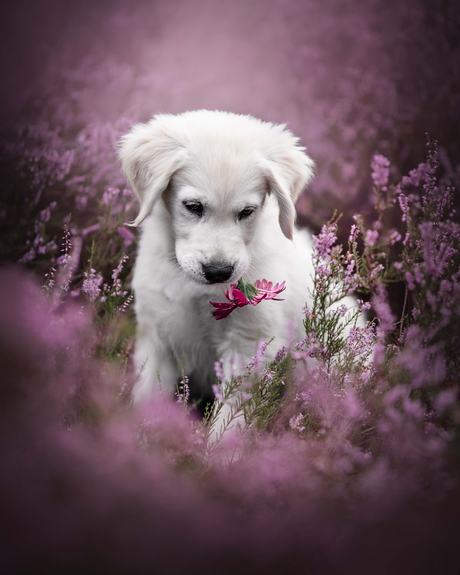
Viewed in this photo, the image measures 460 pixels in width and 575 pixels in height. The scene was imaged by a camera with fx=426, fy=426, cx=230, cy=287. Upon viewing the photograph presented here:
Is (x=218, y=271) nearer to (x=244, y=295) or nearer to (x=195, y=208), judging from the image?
(x=244, y=295)

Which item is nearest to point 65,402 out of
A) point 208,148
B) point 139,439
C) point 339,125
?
point 139,439

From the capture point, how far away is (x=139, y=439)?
4.45ft

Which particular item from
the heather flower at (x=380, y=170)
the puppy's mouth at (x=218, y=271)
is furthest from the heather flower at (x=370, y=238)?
the puppy's mouth at (x=218, y=271)

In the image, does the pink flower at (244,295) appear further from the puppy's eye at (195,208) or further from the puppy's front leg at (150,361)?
the puppy's front leg at (150,361)

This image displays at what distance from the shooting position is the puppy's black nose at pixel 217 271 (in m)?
1.80

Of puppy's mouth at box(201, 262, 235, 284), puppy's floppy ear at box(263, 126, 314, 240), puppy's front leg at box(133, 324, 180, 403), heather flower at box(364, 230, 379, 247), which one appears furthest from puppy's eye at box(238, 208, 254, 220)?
puppy's front leg at box(133, 324, 180, 403)

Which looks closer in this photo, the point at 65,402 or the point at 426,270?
the point at 65,402

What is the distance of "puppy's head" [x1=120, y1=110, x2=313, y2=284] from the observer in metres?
1.87

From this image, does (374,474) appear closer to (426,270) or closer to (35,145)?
(426,270)

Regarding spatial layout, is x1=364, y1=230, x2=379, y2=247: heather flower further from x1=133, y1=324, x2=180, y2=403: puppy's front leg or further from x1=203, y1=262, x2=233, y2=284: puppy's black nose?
x1=133, y1=324, x2=180, y2=403: puppy's front leg

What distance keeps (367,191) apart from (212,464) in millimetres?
2456

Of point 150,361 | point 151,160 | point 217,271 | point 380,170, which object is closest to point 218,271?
point 217,271

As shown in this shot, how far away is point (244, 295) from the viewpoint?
1.78m

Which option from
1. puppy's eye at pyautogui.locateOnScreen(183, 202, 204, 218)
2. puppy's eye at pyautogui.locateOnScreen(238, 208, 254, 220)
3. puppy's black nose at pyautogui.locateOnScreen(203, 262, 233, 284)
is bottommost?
puppy's black nose at pyautogui.locateOnScreen(203, 262, 233, 284)
